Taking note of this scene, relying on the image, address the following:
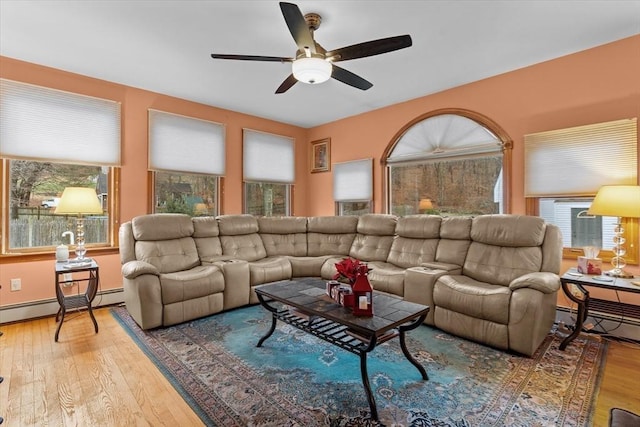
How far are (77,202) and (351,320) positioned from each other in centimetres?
297

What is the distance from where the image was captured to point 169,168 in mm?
4367

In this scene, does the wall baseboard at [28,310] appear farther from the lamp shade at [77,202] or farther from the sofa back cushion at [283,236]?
the sofa back cushion at [283,236]

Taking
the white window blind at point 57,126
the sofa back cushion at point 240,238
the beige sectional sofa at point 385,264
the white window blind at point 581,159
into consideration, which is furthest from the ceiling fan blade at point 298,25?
the white window blind at point 57,126

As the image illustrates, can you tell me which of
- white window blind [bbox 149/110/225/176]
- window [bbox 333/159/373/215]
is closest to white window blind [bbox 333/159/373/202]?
window [bbox 333/159/373/215]

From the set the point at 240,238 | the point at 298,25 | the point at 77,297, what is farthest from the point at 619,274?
the point at 77,297

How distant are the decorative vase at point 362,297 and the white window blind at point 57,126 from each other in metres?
3.50

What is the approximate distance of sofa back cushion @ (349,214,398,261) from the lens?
4348 millimetres

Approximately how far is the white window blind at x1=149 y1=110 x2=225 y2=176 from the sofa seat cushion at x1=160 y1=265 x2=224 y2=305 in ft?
5.39

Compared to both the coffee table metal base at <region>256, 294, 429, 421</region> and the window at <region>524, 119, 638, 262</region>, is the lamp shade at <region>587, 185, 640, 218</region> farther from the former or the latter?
the coffee table metal base at <region>256, 294, 429, 421</region>

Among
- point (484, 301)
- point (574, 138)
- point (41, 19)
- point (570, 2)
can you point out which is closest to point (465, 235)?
point (484, 301)

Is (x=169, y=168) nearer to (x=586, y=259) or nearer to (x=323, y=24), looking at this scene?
(x=323, y=24)

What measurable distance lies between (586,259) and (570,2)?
2.11 meters

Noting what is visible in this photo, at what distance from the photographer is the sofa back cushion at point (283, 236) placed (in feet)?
15.8

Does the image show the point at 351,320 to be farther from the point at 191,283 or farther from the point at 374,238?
the point at 374,238
